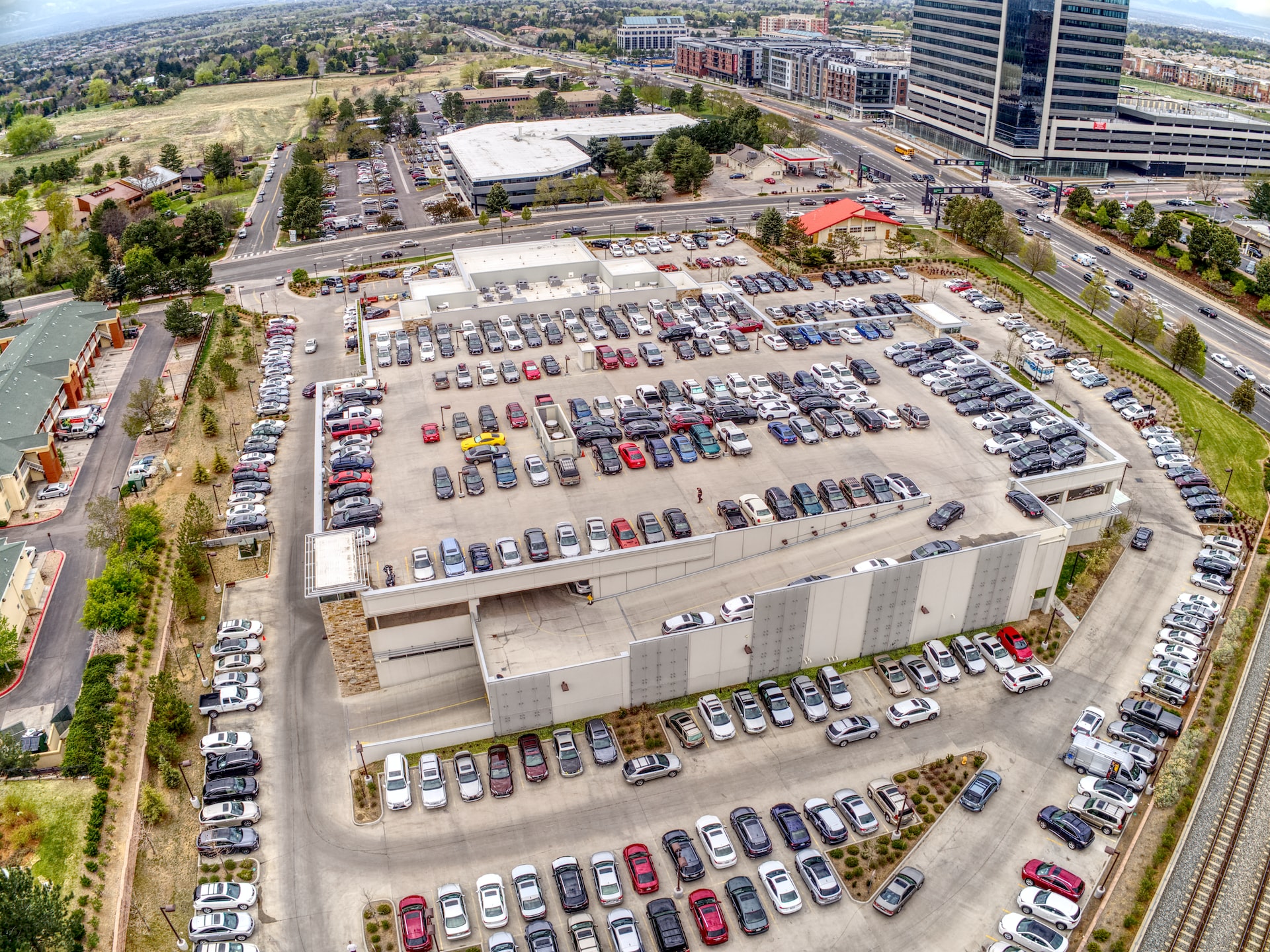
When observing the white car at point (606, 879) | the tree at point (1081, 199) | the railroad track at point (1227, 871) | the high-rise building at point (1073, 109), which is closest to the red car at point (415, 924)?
the white car at point (606, 879)

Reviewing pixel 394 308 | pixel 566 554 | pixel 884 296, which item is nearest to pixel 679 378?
pixel 566 554

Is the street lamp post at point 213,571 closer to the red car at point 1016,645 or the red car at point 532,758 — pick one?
the red car at point 532,758

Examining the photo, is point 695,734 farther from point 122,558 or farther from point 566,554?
point 122,558

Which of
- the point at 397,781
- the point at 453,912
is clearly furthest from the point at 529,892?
the point at 397,781

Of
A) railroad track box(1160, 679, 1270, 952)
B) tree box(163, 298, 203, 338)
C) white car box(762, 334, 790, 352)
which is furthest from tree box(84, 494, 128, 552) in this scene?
railroad track box(1160, 679, 1270, 952)

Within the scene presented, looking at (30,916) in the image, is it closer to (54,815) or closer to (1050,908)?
(54,815)

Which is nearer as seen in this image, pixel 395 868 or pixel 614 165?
pixel 395 868
